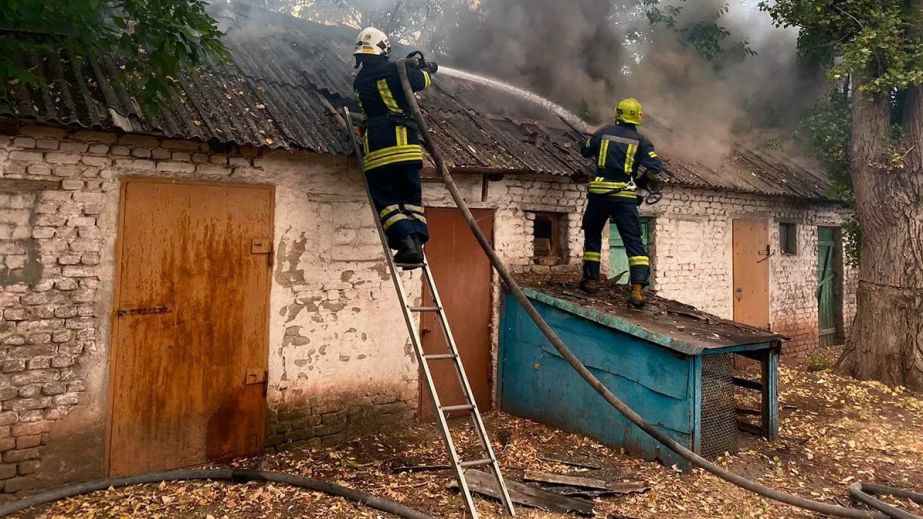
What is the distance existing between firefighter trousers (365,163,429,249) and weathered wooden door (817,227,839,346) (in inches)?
351

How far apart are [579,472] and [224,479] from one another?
287cm

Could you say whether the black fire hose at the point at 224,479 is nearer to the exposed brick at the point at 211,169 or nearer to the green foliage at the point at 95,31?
the exposed brick at the point at 211,169

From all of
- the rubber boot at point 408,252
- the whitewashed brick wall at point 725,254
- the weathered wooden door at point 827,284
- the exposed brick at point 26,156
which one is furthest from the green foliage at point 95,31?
the weathered wooden door at point 827,284

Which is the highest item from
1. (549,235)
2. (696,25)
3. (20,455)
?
(696,25)

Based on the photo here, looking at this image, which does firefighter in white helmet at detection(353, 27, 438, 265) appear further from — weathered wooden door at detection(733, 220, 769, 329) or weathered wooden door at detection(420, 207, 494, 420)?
weathered wooden door at detection(733, 220, 769, 329)

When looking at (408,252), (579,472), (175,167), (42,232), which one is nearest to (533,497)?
(579,472)

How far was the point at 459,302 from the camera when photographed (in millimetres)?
6195

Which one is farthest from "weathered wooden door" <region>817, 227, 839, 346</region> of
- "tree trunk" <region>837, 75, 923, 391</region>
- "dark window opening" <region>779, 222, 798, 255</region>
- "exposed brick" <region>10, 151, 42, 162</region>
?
"exposed brick" <region>10, 151, 42, 162</region>

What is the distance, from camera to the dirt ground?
401 cm

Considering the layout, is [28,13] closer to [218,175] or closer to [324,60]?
[218,175]

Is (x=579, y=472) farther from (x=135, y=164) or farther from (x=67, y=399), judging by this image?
(x=135, y=164)

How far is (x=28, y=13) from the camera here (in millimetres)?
3334

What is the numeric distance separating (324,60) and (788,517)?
21.7ft

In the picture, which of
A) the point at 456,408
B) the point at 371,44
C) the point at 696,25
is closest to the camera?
the point at 456,408
